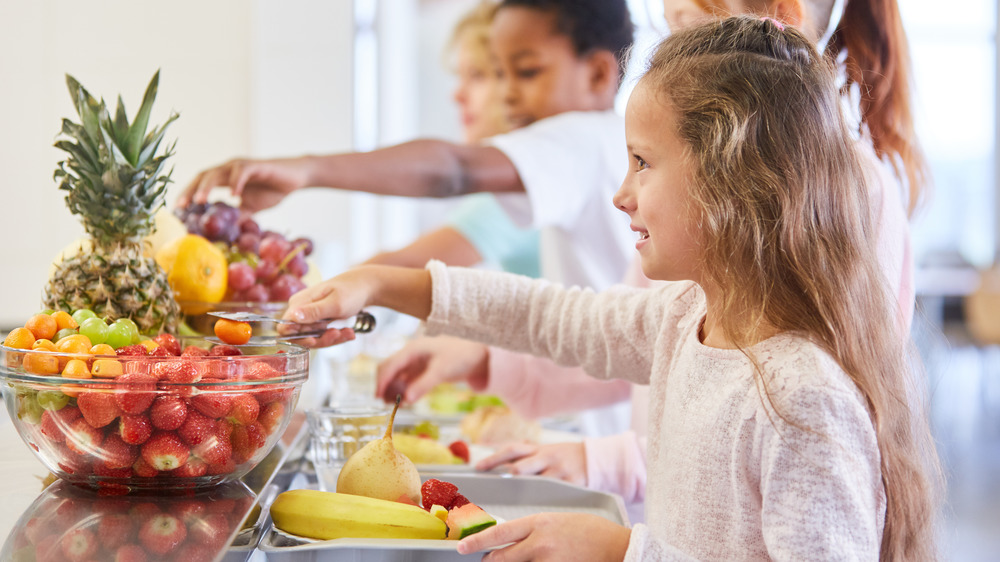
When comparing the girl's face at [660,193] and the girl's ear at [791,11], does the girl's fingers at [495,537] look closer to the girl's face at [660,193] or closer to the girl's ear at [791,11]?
the girl's face at [660,193]

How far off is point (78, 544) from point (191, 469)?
14 cm

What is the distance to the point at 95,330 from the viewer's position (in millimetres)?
865

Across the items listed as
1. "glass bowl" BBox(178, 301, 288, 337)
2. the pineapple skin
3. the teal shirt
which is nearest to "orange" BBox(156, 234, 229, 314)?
"glass bowl" BBox(178, 301, 288, 337)

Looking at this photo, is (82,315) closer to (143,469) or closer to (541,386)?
(143,469)

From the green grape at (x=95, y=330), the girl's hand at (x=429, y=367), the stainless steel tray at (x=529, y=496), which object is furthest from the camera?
the girl's hand at (x=429, y=367)

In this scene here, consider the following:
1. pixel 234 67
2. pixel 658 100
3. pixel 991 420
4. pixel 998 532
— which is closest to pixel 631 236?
pixel 658 100

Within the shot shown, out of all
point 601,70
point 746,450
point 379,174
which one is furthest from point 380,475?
point 601,70

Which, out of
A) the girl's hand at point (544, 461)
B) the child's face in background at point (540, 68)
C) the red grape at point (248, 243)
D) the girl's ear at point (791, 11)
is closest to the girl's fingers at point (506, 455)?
the girl's hand at point (544, 461)

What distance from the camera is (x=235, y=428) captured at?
0.81m

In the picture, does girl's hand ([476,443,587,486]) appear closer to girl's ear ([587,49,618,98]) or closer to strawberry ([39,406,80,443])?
strawberry ([39,406,80,443])

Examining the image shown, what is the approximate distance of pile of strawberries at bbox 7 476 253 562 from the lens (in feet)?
2.18

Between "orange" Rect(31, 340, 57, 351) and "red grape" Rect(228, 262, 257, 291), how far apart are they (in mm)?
415

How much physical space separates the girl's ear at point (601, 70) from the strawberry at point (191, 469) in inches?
67.5

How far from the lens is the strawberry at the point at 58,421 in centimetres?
78
